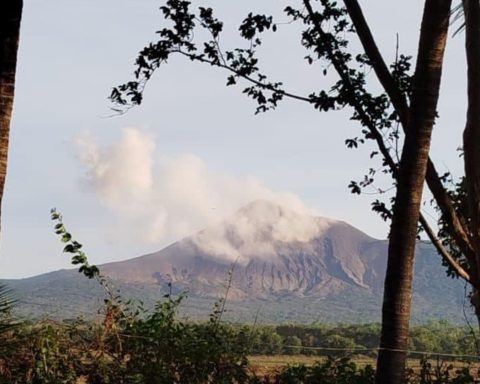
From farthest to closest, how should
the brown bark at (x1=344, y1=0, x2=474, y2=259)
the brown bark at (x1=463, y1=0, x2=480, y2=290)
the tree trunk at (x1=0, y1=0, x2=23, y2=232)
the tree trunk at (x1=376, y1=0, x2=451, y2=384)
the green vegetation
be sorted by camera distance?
the green vegetation
the brown bark at (x1=344, y1=0, x2=474, y2=259)
the tree trunk at (x1=376, y1=0, x2=451, y2=384)
the brown bark at (x1=463, y1=0, x2=480, y2=290)
the tree trunk at (x1=0, y1=0, x2=23, y2=232)

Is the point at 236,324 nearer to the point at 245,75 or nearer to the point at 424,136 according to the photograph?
the point at 245,75

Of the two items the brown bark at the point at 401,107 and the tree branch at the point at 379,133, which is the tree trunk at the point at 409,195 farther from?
the tree branch at the point at 379,133

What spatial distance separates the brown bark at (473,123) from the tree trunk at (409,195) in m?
0.46

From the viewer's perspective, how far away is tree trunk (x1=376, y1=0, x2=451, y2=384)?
25.5 ft

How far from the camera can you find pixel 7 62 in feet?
19.9

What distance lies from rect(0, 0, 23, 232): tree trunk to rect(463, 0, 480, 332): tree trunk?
3.68m

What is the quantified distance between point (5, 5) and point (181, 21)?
12.2ft

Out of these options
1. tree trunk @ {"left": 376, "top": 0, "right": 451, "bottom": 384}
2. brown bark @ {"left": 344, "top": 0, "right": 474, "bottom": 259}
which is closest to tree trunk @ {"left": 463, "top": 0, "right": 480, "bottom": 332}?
tree trunk @ {"left": 376, "top": 0, "right": 451, "bottom": 384}

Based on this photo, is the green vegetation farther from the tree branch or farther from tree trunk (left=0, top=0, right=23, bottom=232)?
tree trunk (left=0, top=0, right=23, bottom=232)

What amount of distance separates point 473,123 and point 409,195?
2.69 ft

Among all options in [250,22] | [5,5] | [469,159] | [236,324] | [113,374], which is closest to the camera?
[5,5]

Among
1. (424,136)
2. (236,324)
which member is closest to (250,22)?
(424,136)

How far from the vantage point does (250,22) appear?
9562 millimetres

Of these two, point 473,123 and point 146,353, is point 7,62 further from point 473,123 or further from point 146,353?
point 146,353
